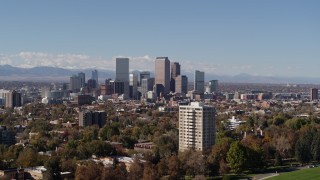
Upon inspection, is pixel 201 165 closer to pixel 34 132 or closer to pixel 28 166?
pixel 28 166

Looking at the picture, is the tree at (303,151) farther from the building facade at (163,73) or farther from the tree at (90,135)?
the building facade at (163,73)

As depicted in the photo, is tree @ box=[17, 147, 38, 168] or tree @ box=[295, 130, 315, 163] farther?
tree @ box=[295, 130, 315, 163]

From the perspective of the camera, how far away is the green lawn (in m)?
36.7

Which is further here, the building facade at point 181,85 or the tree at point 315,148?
the building facade at point 181,85

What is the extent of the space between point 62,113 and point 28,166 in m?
55.0

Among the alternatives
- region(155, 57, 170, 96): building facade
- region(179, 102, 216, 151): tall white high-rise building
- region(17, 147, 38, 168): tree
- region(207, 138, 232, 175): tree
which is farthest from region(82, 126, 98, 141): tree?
region(155, 57, 170, 96): building facade

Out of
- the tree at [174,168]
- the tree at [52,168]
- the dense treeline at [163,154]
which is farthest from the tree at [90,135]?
the tree at [174,168]

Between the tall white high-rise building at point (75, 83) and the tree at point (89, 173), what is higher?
the tall white high-rise building at point (75, 83)

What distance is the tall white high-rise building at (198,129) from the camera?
4950 cm

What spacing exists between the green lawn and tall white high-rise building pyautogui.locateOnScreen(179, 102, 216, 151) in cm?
1136

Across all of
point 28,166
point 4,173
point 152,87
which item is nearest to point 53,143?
point 28,166

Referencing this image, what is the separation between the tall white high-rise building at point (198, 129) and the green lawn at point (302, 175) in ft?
37.3

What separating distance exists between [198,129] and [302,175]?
1400 cm

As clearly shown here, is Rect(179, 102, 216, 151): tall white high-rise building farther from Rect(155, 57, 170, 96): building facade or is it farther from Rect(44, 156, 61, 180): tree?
Rect(155, 57, 170, 96): building facade
